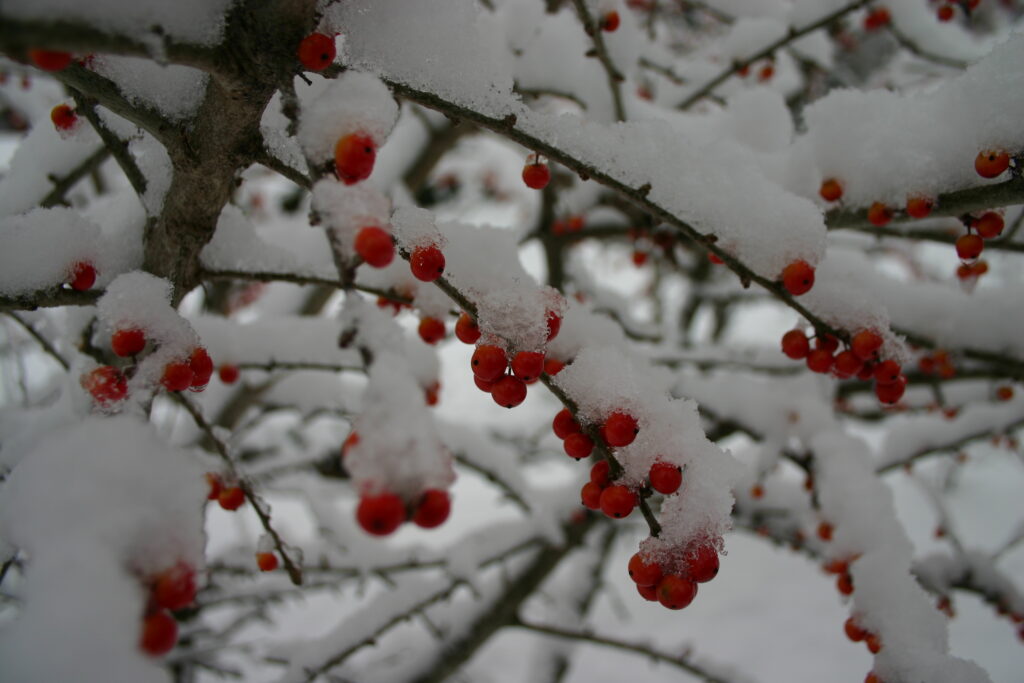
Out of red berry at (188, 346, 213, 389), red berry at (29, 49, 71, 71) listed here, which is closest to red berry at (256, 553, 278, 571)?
red berry at (188, 346, 213, 389)

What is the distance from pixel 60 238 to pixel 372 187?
79cm

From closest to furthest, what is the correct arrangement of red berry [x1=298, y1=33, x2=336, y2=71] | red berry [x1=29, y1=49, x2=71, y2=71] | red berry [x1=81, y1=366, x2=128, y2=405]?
1. red berry [x1=29, y1=49, x2=71, y2=71]
2. red berry [x1=298, y1=33, x2=336, y2=71]
3. red berry [x1=81, y1=366, x2=128, y2=405]

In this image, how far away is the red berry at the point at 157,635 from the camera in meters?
0.60

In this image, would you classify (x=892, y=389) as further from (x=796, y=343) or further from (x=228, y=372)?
(x=228, y=372)

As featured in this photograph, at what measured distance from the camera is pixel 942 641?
1.34m

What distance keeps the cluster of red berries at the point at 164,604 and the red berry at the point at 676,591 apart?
25.0 inches

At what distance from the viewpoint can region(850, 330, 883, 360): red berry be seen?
47.4 inches

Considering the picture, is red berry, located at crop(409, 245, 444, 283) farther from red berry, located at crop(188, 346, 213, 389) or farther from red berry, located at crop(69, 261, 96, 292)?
red berry, located at crop(69, 261, 96, 292)

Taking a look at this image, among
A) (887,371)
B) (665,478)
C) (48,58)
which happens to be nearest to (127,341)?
(48,58)

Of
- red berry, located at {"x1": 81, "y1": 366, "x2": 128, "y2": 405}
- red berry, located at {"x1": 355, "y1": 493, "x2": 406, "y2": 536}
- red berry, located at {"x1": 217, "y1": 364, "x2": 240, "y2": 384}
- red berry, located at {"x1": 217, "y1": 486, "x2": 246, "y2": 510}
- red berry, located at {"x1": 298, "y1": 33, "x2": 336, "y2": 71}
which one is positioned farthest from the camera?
red berry, located at {"x1": 217, "y1": 364, "x2": 240, "y2": 384}

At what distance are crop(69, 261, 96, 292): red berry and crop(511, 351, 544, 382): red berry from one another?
0.84 m

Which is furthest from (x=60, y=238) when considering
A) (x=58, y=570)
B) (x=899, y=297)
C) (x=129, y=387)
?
(x=899, y=297)

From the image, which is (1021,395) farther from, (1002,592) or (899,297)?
(899,297)

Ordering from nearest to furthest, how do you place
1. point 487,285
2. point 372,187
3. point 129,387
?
1. point 372,187
2. point 129,387
3. point 487,285
